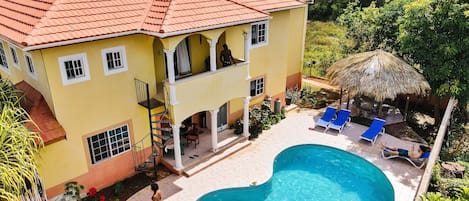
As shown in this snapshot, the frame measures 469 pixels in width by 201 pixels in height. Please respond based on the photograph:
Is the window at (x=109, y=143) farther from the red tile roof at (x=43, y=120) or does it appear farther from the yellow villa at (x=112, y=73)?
the red tile roof at (x=43, y=120)

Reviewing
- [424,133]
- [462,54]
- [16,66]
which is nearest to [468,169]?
[424,133]

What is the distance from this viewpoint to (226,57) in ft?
59.8

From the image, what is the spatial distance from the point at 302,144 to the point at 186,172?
715 cm

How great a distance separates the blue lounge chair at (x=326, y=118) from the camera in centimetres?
2203

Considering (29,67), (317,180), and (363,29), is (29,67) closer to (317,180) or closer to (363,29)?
(317,180)

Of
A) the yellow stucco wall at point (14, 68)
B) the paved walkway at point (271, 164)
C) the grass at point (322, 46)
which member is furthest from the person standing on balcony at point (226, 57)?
the grass at point (322, 46)

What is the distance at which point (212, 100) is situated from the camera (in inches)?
689

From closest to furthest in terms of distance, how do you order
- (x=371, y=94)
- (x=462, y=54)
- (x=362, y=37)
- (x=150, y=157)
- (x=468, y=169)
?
(x=468, y=169)
(x=150, y=157)
(x=462, y=54)
(x=371, y=94)
(x=362, y=37)

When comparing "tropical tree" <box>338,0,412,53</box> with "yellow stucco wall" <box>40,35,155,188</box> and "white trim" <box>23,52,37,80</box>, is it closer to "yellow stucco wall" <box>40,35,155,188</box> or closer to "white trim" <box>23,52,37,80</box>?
"yellow stucco wall" <box>40,35,155,188</box>

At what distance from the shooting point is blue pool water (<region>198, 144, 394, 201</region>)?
16266 mm

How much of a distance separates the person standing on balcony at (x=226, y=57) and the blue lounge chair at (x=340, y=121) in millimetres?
7952

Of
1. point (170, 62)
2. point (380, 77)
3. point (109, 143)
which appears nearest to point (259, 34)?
point (170, 62)

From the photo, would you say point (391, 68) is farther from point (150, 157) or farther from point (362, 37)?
point (150, 157)

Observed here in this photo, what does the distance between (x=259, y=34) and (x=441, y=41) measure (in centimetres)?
1040
